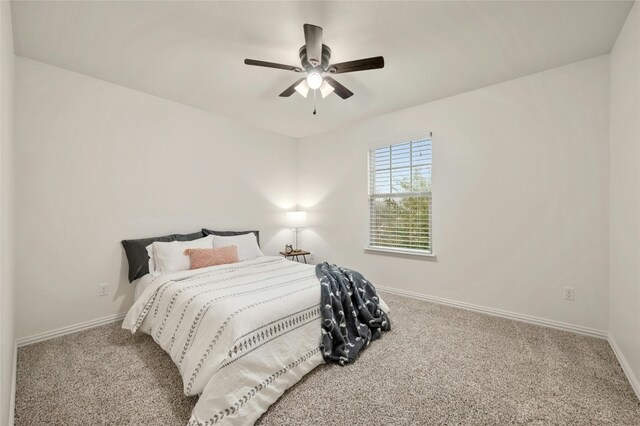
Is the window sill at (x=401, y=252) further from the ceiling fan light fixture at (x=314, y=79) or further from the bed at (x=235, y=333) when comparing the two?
the ceiling fan light fixture at (x=314, y=79)

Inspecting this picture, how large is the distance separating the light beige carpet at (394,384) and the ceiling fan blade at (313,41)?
2308mm

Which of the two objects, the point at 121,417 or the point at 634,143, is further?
the point at 634,143

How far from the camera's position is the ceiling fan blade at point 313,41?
68.6 inches

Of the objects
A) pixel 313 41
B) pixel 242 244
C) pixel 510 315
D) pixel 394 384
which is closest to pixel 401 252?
pixel 510 315

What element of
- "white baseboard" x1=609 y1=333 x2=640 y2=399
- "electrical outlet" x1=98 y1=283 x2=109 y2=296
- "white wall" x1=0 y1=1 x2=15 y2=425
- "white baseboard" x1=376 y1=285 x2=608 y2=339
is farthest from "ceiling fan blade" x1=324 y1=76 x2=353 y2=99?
"electrical outlet" x1=98 y1=283 x2=109 y2=296

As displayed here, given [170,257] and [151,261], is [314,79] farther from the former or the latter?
[151,261]

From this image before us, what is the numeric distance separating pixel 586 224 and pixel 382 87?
2387mm

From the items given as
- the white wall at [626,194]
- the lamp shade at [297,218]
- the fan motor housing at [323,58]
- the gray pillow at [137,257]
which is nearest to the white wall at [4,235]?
the gray pillow at [137,257]

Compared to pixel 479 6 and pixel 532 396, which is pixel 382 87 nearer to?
pixel 479 6

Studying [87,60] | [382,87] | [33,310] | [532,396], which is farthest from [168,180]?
[532,396]

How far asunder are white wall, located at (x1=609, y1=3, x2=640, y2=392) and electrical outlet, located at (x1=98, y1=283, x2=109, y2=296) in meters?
4.43

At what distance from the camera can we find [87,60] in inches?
95.7

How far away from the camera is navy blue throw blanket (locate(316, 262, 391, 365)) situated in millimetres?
2074

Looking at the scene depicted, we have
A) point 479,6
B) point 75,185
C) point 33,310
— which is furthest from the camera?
point 75,185
